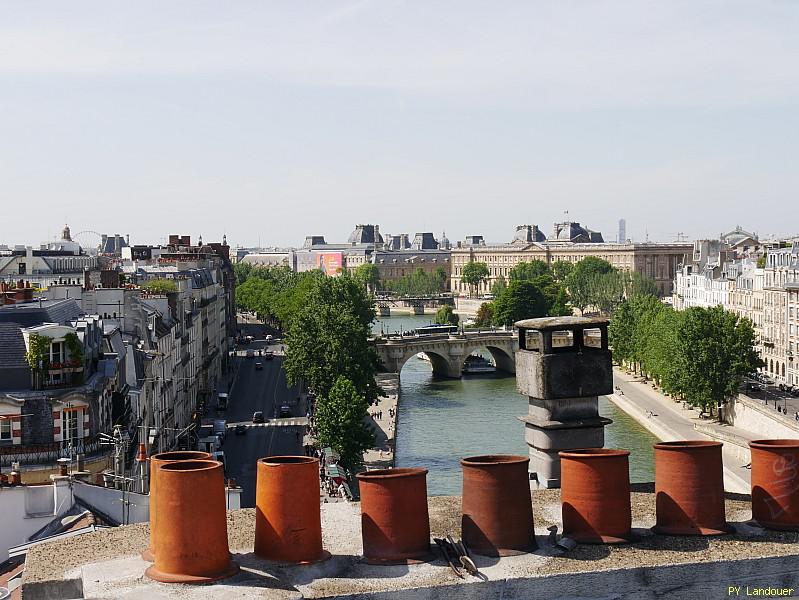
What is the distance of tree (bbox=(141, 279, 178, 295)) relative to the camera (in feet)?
225

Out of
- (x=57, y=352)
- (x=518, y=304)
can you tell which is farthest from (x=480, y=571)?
(x=518, y=304)

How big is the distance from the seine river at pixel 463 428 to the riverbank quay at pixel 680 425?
0.81 metres

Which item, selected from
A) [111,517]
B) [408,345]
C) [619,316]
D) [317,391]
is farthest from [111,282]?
[619,316]

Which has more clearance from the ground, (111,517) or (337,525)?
(337,525)

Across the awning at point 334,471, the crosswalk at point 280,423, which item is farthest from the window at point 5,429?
the crosswalk at point 280,423

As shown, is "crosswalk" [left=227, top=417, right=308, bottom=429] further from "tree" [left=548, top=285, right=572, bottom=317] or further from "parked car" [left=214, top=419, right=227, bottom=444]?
"tree" [left=548, top=285, right=572, bottom=317]

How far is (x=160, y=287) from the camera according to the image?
70.0m

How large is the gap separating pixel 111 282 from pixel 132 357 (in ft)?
55.5

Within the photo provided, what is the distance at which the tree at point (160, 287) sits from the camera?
6850cm

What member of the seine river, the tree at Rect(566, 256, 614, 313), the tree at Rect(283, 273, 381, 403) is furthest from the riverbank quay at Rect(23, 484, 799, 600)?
the tree at Rect(566, 256, 614, 313)

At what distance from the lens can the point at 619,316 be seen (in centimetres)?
11175

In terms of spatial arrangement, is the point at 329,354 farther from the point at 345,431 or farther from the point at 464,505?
the point at 464,505

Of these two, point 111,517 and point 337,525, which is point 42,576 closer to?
point 337,525

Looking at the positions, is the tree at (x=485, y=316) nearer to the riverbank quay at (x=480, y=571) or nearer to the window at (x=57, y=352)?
the window at (x=57, y=352)
